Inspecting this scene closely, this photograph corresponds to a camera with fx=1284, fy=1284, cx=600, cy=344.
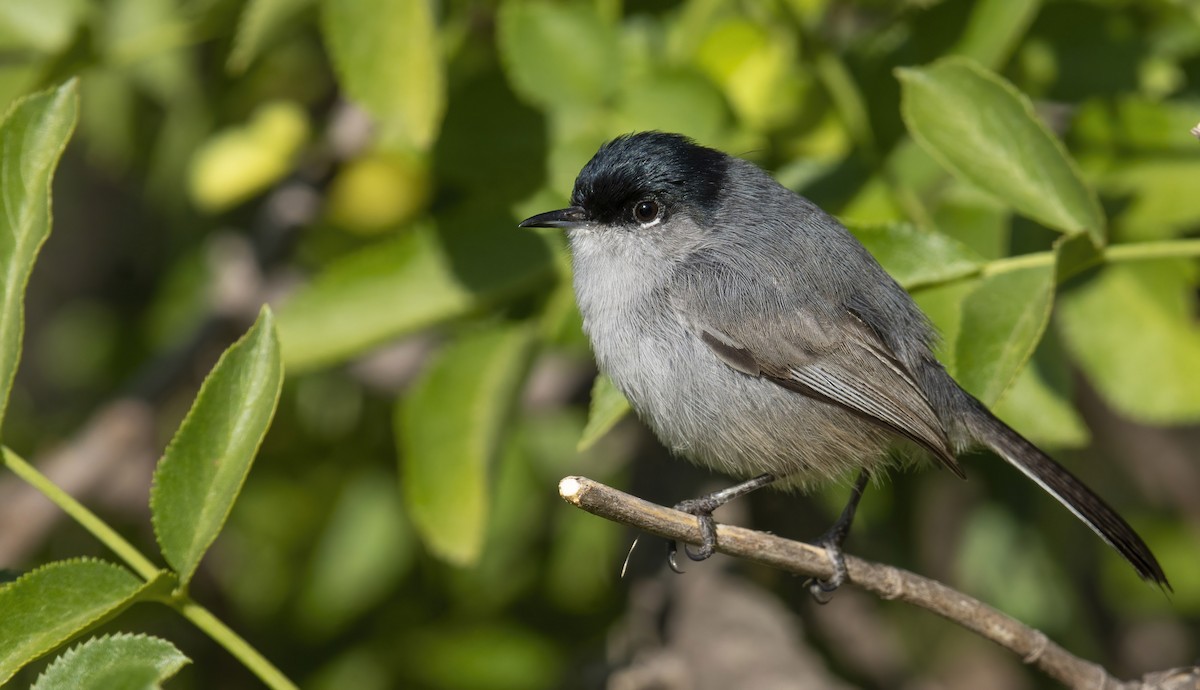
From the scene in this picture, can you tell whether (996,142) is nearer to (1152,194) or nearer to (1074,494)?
(1152,194)

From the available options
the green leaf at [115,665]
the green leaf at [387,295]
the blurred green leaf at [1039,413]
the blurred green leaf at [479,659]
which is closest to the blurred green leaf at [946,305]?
the blurred green leaf at [1039,413]

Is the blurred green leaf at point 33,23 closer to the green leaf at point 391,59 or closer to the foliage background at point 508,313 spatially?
the foliage background at point 508,313

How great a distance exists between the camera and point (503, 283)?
2695mm

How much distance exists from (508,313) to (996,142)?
110 centimetres

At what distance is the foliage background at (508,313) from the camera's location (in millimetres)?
2719

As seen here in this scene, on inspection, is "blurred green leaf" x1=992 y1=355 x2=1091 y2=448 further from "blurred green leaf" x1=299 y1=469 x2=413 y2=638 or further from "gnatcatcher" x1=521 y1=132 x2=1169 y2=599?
"blurred green leaf" x1=299 y1=469 x2=413 y2=638

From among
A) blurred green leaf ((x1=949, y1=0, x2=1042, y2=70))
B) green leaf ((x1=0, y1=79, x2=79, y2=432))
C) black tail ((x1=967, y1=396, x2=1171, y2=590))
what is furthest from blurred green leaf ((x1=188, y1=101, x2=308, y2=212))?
black tail ((x1=967, y1=396, x2=1171, y2=590))

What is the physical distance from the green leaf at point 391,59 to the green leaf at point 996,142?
895 millimetres

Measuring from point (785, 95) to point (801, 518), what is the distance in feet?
3.97

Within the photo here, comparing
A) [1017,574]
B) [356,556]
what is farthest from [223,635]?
[1017,574]

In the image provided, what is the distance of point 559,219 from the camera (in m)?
2.70

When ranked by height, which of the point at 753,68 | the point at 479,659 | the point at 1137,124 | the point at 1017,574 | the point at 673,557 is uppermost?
the point at 753,68

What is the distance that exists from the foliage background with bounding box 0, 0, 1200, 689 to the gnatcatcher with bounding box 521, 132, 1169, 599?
0.13m

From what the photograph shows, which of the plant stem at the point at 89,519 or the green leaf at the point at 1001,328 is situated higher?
the plant stem at the point at 89,519
